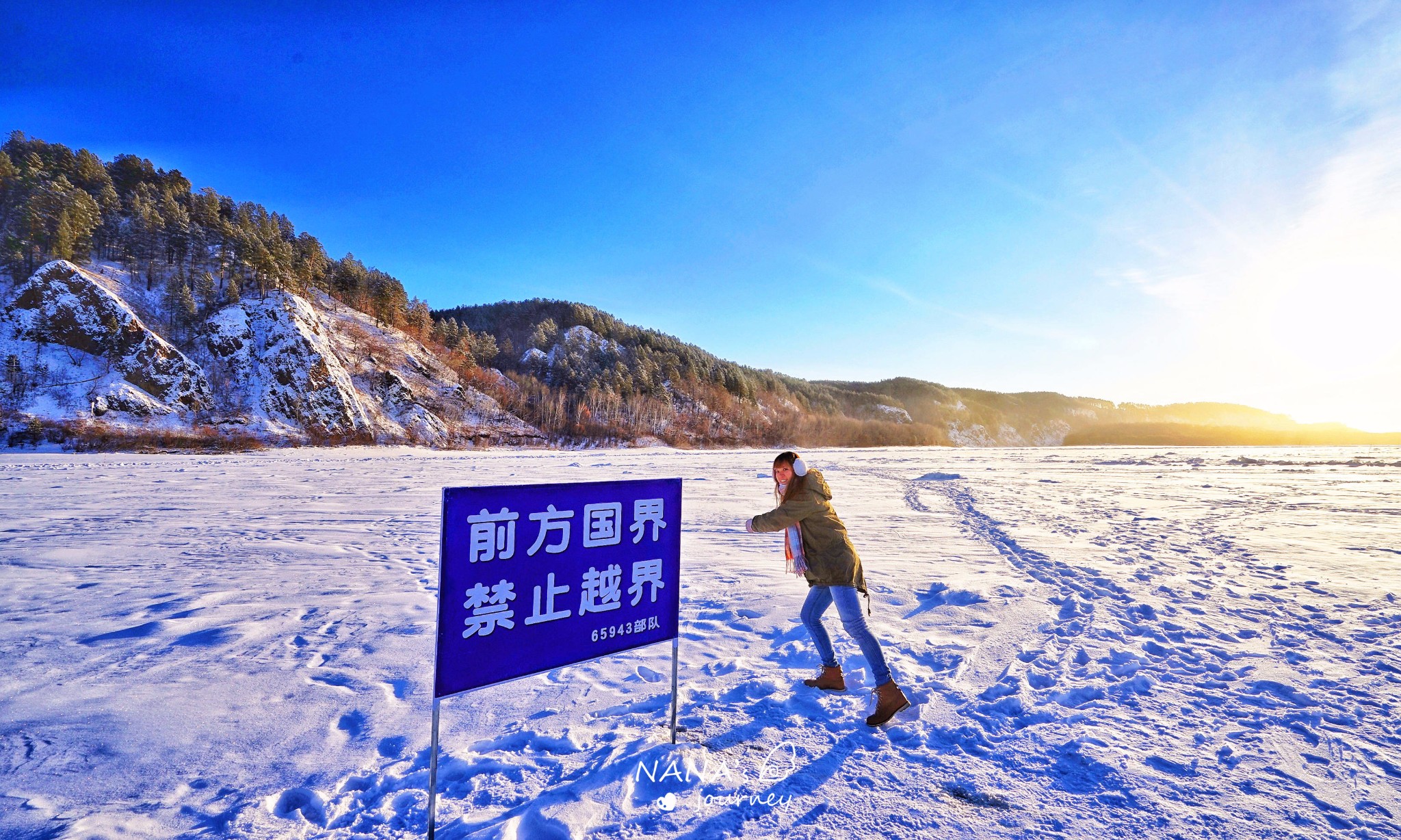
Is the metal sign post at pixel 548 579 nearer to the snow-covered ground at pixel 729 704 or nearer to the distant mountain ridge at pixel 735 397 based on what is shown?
the snow-covered ground at pixel 729 704

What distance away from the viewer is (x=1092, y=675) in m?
4.41

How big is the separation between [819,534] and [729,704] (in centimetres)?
143

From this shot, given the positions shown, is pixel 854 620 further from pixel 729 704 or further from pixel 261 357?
pixel 261 357

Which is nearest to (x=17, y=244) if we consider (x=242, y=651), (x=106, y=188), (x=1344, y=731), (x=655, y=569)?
(x=106, y=188)

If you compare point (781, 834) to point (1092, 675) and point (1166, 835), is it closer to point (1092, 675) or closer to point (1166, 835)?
point (1166, 835)

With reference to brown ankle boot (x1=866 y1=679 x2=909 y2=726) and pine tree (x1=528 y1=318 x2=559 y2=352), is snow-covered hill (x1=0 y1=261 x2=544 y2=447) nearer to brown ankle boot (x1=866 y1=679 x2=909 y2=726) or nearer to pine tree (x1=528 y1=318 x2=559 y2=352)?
pine tree (x1=528 y1=318 x2=559 y2=352)

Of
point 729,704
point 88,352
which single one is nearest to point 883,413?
point 88,352

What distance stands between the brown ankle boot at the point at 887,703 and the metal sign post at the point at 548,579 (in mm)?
1383

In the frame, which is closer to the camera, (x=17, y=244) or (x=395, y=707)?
(x=395, y=707)

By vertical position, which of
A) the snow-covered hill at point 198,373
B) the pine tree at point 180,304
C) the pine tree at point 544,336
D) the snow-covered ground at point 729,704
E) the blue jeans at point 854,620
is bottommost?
the snow-covered ground at point 729,704

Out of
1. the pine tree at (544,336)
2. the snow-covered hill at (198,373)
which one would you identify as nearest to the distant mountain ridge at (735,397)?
the pine tree at (544,336)

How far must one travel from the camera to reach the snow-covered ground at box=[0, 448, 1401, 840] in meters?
2.77

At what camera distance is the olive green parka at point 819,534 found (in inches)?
149

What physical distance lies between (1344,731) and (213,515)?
52.7ft
